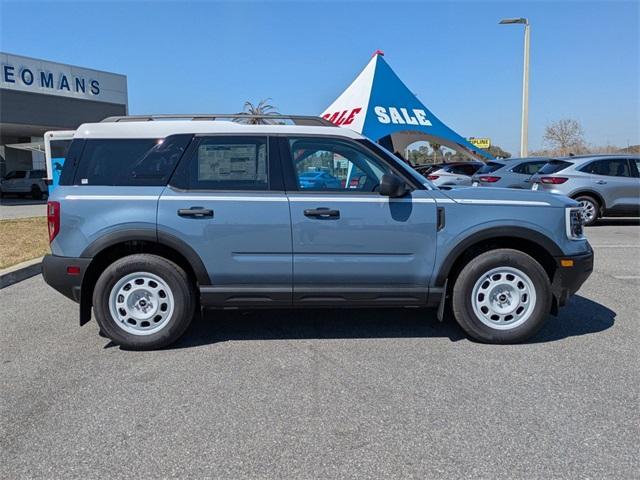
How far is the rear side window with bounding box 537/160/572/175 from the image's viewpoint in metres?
12.3

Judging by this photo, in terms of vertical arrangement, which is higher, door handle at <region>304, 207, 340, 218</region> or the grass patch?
door handle at <region>304, 207, 340, 218</region>

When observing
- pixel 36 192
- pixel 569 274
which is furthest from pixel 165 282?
pixel 36 192

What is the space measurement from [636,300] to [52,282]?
604 cm

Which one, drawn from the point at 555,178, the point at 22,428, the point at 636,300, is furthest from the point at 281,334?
the point at 555,178

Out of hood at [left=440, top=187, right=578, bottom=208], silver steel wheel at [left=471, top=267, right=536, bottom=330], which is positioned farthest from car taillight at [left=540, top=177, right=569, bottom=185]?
silver steel wheel at [left=471, top=267, right=536, bottom=330]

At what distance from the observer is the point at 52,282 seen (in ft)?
14.2

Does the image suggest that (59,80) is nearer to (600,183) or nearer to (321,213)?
(600,183)

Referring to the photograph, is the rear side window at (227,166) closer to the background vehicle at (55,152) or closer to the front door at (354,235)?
the front door at (354,235)

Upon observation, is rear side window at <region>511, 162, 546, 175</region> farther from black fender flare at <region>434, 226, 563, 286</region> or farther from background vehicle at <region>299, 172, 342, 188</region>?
background vehicle at <region>299, 172, 342, 188</region>

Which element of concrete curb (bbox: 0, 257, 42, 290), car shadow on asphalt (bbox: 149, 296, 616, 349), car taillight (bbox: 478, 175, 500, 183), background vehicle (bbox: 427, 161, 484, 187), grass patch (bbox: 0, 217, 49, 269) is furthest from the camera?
background vehicle (bbox: 427, 161, 484, 187)

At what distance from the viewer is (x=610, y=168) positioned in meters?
12.3

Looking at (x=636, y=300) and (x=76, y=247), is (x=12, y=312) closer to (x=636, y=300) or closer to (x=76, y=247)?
(x=76, y=247)

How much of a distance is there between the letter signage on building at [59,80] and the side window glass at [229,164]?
23599 mm

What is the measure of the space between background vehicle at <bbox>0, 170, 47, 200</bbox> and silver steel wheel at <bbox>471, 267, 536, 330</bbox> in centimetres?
2588
